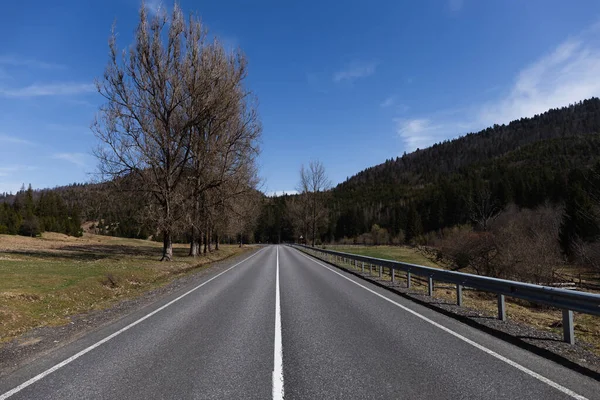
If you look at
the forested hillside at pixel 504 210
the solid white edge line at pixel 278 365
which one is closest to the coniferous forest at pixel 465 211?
the forested hillside at pixel 504 210

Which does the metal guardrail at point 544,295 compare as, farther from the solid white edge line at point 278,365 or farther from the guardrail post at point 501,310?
the solid white edge line at point 278,365

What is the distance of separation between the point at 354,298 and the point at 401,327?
406 centimetres

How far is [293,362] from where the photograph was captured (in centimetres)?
559

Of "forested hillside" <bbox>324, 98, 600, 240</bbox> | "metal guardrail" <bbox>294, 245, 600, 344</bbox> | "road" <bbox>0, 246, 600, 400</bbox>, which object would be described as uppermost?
"forested hillside" <bbox>324, 98, 600, 240</bbox>

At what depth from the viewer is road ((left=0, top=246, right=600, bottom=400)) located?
14.7 ft

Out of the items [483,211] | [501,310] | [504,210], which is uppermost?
[504,210]

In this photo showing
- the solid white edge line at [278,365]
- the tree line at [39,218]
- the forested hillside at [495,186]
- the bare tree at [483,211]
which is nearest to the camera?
the solid white edge line at [278,365]

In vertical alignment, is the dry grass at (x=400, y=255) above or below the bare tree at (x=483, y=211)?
below

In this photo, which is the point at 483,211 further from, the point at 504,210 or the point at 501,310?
the point at 501,310

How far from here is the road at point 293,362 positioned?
14.7 ft

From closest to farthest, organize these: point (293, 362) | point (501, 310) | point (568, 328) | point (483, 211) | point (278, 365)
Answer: point (278, 365)
point (293, 362)
point (568, 328)
point (501, 310)
point (483, 211)

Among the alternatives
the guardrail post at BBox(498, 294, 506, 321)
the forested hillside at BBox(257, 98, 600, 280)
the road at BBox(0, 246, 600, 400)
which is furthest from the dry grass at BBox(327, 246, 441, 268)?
the road at BBox(0, 246, 600, 400)

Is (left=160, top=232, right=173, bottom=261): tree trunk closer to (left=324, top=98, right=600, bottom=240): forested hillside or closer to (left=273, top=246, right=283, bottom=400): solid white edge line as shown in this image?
(left=273, top=246, right=283, bottom=400): solid white edge line

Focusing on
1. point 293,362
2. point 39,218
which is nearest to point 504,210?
point 293,362
